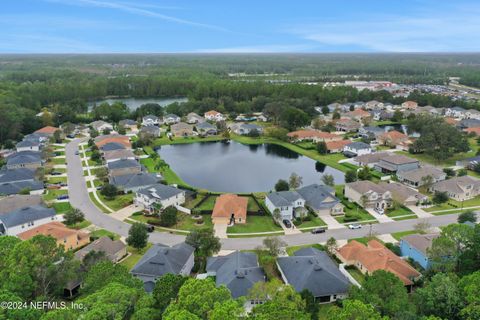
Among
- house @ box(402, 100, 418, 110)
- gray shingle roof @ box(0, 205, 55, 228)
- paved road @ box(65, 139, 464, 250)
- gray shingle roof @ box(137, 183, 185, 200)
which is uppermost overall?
house @ box(402, 100, 418, 110)

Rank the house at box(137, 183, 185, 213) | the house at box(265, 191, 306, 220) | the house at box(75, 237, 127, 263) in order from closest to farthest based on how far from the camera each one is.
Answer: the house at box(75, 237, 127, 263) < the house at box(265, 191, 306, 220) < the house at box(137, 183, 185, 213)

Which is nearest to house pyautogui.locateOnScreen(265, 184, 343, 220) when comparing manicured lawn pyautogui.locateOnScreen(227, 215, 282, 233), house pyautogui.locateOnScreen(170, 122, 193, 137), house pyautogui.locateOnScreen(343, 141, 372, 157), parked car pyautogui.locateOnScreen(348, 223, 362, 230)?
manicured lawn pyautogui.locateOnScreen(227, 215, 282, 233)

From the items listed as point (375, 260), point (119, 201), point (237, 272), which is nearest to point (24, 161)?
point (119, 201)

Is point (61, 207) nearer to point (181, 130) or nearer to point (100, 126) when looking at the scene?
point (181, 130)

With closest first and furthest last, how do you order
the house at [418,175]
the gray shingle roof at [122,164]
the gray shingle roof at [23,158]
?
the house at [418,175]
the gray shingle roof at [122,164]
the gray shingle roof at [23,158]

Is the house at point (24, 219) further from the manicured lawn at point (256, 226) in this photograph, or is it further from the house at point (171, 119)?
the house at point (171, 119)

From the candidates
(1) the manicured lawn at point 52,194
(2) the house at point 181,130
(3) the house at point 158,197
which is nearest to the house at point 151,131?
(2) the house at point 181,130

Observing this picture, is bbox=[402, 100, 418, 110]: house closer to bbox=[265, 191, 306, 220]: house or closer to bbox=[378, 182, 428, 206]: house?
bbox=[378, 182, 428, 206]: house
